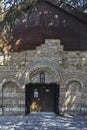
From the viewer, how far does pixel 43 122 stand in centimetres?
2234

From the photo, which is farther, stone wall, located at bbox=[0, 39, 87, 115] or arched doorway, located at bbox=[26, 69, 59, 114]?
arched doorway, located at bbox=[26, 69, 59, 114]

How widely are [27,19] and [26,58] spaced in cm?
367

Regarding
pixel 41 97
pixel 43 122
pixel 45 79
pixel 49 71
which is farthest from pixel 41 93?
pixel 43 122

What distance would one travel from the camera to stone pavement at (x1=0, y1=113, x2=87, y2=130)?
68.0ft

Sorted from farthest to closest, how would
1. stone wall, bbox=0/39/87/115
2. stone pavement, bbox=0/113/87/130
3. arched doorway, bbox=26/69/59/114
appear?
arched doorway, bbox=26/69/59/114 < stone wall, bbox=0/39/87/115 < stone pavement, bbox=0/113/87/130

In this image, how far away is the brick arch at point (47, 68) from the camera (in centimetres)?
2505

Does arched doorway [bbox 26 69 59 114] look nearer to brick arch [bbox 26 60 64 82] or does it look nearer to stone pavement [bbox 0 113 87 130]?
brick arch [bbox 26 60 64 82]

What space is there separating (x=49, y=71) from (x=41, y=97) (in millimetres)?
2224

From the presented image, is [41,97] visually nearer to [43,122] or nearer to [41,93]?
[41,93]

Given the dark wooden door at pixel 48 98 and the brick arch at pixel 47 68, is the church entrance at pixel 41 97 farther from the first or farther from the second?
the brick arch at pixel 47 68

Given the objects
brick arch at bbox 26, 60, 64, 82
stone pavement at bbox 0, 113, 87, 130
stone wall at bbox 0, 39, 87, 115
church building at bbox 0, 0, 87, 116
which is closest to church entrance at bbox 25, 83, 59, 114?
church building at bbox 0, 0, 87, 116

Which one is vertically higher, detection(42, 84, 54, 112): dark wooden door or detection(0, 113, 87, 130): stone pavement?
detection(42, 84, 54, 112): dark wooden door

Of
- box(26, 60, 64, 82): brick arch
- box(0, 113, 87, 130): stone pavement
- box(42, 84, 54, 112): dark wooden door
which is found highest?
box(26, 60, 64, 82): brick arch

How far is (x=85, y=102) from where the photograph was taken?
2502cm
